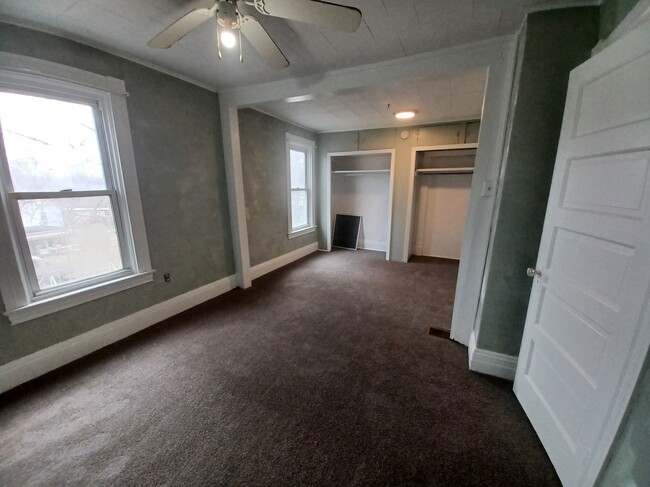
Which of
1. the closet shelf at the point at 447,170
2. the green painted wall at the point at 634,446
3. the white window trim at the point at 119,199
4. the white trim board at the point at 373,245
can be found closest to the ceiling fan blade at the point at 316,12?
the white window trim at the point at 119,199

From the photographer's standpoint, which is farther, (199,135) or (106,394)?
(199,135)

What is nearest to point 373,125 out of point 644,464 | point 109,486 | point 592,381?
point 592,381

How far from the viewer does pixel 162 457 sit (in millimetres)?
1276

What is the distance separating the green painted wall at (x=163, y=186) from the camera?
1758 mm

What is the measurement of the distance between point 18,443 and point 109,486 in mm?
697

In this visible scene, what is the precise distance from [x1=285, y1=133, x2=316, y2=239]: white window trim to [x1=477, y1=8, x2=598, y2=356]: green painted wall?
10.5 feet

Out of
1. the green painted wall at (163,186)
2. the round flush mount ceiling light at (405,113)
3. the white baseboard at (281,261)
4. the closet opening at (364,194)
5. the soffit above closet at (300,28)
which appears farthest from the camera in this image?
the closet opening at (364,194)

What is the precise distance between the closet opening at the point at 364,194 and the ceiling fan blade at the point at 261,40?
3.38 m

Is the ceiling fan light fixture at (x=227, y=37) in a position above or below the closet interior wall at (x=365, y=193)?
above

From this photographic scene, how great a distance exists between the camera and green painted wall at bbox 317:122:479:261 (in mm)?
3939

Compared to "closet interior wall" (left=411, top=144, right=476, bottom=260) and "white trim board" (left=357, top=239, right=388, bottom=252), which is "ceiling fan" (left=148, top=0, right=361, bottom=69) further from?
"white trim board" (left=357, top=239, right=388, bottom=252)

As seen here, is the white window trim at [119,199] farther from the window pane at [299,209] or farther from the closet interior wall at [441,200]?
the closet interior wall at [441,200]

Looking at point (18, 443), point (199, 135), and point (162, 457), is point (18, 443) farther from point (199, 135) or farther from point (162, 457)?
point (199, 135)

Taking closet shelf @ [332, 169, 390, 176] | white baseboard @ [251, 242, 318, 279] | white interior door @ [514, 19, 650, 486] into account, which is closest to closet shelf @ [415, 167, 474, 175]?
closet shelf @ [332, 169, 390, 176]
